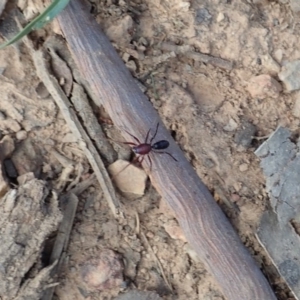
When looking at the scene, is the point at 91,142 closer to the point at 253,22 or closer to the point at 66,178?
the point at 66,178

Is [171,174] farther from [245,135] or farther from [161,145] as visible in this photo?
[245,135]

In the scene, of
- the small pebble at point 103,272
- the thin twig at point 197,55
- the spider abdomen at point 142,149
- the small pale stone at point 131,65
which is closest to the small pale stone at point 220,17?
the thin twig at point 197,55

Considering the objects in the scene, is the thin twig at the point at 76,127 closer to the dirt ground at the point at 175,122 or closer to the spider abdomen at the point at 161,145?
the dirt ground at the point at 175,122

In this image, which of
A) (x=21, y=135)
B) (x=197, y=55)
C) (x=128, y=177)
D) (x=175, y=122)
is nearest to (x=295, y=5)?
(x=197, y=55)

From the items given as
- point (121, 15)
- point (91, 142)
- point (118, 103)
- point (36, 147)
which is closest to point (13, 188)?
point (36, 147)

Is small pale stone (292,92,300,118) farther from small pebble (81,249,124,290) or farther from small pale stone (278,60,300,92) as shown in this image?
small pebble (81,249,124,290)

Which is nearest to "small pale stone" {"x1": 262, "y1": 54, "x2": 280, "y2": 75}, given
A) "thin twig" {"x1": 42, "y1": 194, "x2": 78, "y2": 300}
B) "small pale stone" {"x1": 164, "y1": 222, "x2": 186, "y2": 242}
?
"small pale stone" {"x1": 164, "y1": 222, "x2": 186, "y2": 242}
